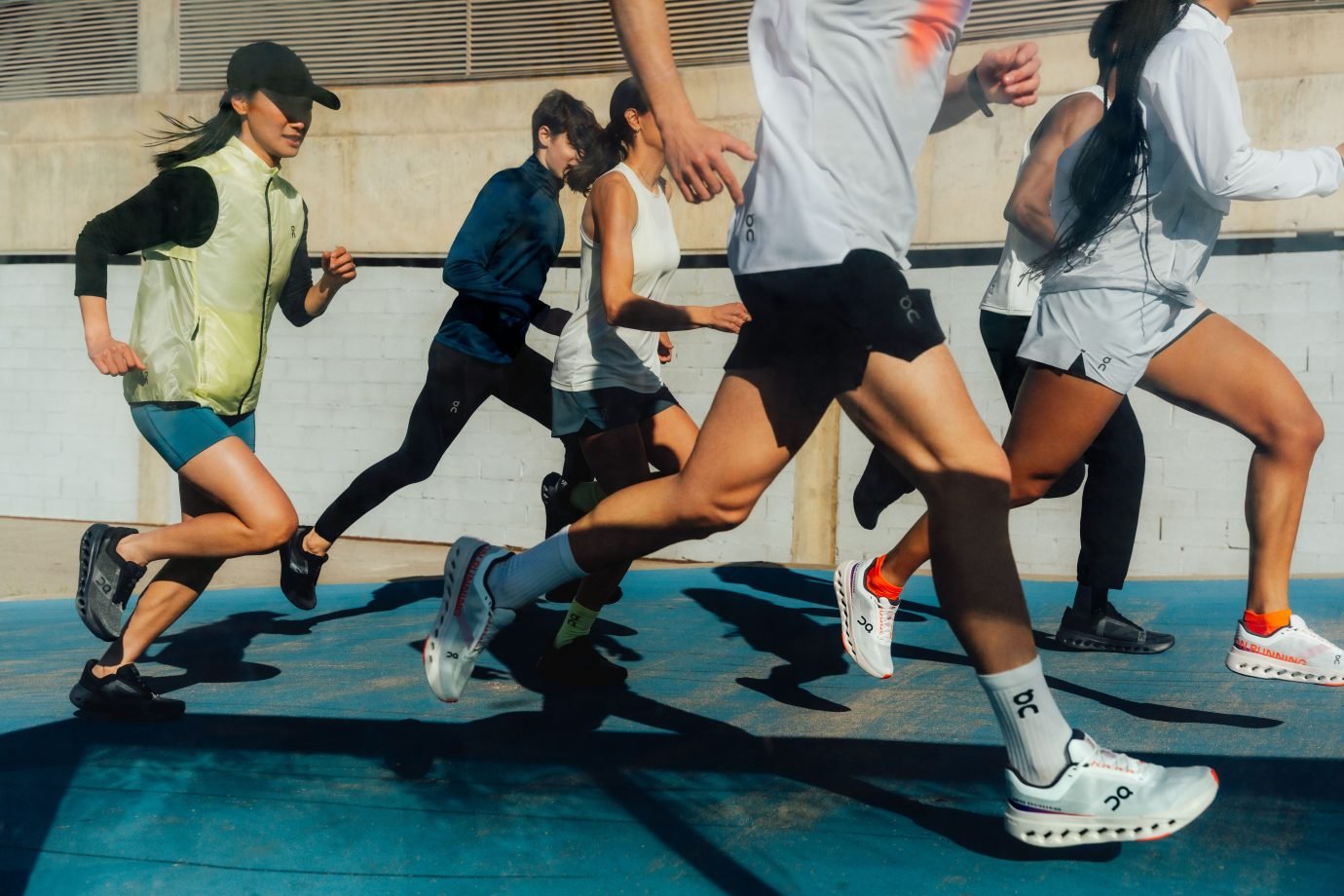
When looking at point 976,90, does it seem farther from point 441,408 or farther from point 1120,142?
point 441,408

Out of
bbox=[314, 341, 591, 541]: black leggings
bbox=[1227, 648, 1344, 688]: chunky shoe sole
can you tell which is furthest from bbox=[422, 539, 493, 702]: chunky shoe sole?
bbox=[1227, 648, 1344, 688]: chunky shoe sole

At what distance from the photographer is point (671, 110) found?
1.70 metres

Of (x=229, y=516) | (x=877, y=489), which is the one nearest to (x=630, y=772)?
(x=229, y=516)

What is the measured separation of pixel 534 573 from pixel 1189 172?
1.39 metres

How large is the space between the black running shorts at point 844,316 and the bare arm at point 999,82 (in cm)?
40

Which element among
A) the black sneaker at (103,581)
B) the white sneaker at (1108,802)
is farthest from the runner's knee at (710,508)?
the black sneaker at (103,581)

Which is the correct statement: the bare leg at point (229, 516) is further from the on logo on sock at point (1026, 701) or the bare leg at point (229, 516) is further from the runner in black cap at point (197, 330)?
the on logo on sock at point (1026, 701)

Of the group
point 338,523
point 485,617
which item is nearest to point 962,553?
point 485,617

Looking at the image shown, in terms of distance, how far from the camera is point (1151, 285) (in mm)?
2453

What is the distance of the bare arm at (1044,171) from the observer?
2650 mm

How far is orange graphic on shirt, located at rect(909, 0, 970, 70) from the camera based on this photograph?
178cm

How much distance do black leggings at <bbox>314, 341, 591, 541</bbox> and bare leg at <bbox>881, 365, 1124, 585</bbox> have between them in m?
1.22

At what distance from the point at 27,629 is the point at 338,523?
1.08m

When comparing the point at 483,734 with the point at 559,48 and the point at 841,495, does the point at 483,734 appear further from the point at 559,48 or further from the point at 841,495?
the point at 841,495
